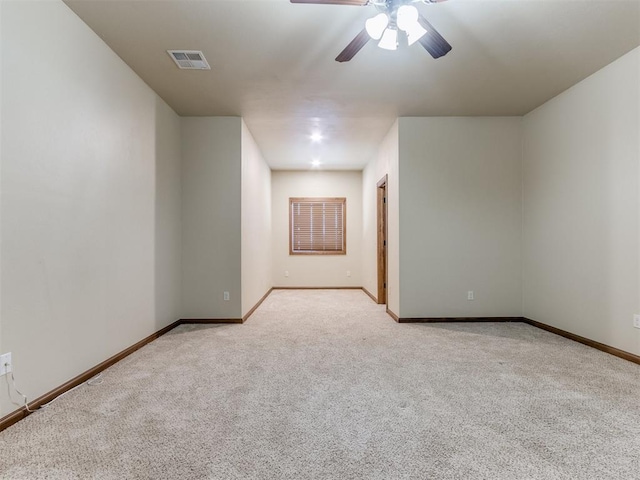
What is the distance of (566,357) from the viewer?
9.91 feet

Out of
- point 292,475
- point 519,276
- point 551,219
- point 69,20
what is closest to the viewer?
point 292,475

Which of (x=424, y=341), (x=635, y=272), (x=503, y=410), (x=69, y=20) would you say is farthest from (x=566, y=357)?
(x=69, y=20)

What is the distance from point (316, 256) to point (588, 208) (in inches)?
205

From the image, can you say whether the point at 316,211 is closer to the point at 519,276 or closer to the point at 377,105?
the point at 377,105

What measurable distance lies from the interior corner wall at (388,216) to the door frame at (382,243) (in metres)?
0.18

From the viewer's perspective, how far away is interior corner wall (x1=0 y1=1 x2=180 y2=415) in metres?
1.93

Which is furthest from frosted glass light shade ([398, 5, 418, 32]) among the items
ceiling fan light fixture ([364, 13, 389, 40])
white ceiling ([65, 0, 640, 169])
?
white ceiling ([65, 0, 640, 169])

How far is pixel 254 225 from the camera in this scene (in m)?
5.46

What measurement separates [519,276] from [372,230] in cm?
268

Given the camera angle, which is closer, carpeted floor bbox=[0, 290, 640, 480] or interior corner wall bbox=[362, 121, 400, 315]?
carpeted floor bbox=[0, 290, 640, 480]

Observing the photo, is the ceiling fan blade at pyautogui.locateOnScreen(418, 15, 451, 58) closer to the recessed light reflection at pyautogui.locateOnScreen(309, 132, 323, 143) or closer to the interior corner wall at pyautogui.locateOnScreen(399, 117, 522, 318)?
the interior corner wall at pyautogui.locateOnScreen(399, 117, 522, 318)

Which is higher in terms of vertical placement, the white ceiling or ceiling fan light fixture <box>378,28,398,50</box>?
the white ceiling

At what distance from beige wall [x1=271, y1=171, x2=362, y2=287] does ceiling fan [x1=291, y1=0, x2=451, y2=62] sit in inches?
211

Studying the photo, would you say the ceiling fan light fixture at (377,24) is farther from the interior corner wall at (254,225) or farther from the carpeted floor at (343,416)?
the interior corner wall at (254,225)
